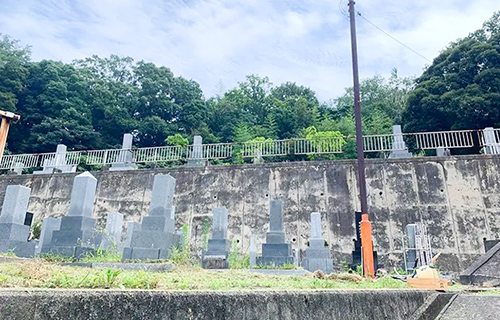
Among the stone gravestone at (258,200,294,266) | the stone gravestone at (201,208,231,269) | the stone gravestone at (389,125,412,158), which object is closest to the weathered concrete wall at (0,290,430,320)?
the stone gravestone at (201,208,231,269)

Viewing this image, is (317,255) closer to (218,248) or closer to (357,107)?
(218,248)

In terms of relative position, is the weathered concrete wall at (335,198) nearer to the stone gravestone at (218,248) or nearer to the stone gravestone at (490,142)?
the stone gravestone at (490,142)

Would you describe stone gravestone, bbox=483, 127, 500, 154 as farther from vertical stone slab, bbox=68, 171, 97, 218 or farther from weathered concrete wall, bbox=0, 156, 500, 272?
vertical stone slab, bbox=68, 171, 97, 218

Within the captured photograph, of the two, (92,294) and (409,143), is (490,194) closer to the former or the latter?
(409,143)

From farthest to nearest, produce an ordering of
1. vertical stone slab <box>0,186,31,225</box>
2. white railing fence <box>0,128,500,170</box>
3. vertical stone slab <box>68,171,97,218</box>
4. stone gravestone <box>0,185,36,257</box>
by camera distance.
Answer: white railing fence <box>0,128,500,170</box> → vertical stone slab <box>0,186,31,225</box> → stone gravestone <box>0,185,36,257</box> → vertical stone slab <box>68,171,97,218</box>

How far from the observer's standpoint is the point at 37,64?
28406mm

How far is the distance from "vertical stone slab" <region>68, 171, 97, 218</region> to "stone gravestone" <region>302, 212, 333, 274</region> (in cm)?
600

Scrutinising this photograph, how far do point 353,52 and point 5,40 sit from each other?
1321 inches

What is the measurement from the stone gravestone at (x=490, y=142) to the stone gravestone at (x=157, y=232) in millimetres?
13014

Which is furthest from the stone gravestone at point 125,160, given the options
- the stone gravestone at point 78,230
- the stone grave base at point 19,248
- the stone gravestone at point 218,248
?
the stone gravestone at point 78,230

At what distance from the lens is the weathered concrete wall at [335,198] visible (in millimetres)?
13414

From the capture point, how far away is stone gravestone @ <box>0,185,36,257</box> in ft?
28.6

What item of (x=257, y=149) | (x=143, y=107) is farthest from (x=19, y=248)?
(x=143, y=107)

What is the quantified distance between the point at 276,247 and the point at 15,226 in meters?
6.55
